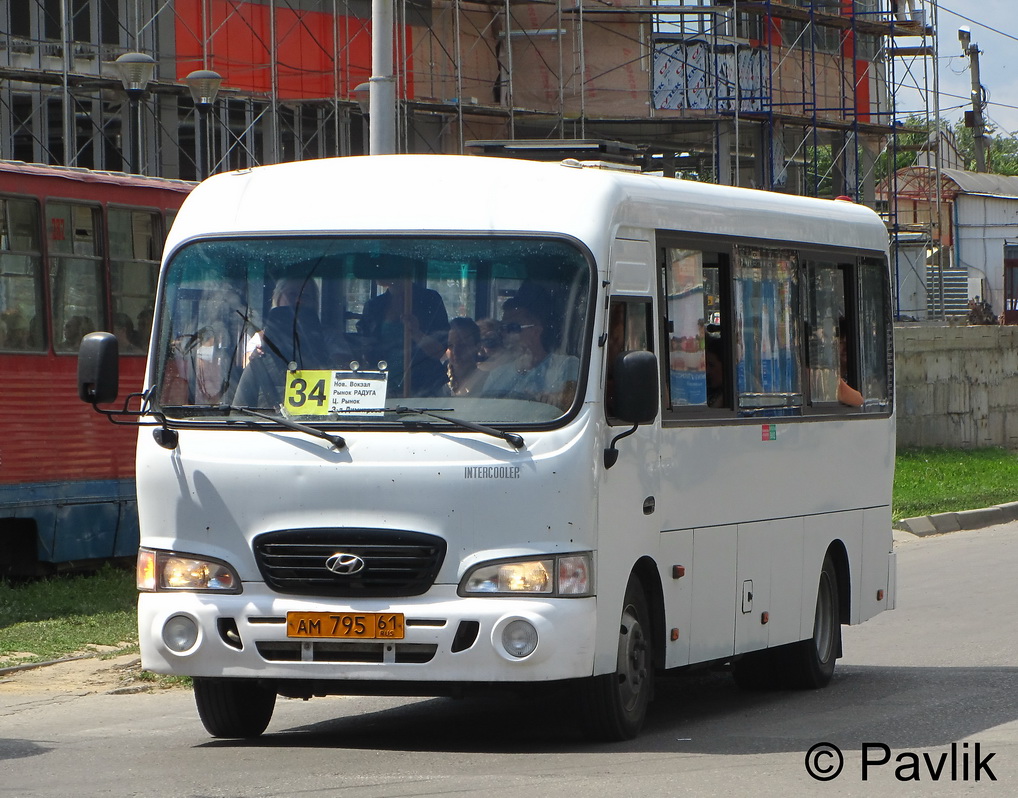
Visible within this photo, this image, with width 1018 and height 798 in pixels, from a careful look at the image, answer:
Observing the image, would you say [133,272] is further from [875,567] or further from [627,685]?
[627,685]

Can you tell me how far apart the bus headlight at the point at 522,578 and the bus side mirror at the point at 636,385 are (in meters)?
0.68

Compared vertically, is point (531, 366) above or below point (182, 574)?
above

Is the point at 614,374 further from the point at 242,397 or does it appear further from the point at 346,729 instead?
the point at 346,729

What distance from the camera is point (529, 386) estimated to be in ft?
25.7

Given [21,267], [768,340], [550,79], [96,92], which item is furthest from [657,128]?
[768,340]

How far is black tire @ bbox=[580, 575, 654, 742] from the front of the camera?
803cm

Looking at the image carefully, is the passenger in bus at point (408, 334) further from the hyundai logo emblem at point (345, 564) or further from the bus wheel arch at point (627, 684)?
the bus wheel arch at point (627, 684)

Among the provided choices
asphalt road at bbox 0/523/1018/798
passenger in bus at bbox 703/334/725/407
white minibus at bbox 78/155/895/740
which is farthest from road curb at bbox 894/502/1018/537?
white minibus at bbox 78/155/895/740

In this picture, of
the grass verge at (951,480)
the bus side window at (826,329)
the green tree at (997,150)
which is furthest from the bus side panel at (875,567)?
the green tree at (997,150)

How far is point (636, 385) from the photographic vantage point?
7805 mm

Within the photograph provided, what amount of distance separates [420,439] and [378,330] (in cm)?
55

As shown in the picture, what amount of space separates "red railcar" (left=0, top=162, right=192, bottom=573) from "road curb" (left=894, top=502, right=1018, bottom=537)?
9.56 metres

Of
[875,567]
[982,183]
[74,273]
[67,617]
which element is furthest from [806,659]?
[982,183]

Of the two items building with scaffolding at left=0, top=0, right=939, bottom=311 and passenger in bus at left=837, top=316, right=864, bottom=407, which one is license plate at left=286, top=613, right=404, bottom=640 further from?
building with scaffolding at left=0, top=0, right=939, bottom=311
